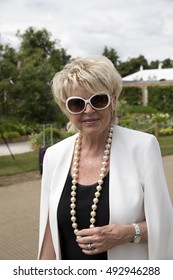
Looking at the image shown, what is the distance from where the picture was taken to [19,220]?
5.06 metres

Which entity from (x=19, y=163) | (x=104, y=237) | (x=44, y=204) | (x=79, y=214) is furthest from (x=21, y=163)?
(x=104, y=237)

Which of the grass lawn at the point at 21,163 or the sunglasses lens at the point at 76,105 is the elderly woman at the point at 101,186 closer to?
the sunglasses lens at the point at 76,105

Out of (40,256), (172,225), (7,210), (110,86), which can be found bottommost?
(7,210)

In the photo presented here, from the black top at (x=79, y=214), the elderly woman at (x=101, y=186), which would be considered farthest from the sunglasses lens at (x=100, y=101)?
the black top at (x=79, y=214)

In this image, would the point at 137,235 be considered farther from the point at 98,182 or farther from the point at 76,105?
the point at 76,105

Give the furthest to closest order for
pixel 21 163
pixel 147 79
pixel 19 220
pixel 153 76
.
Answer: pixel 147 79, pixel 153 76, pixel 21 163, pixel 19 220

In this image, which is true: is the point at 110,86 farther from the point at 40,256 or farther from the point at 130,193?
the point at 40,256

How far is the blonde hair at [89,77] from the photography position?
4.69ft

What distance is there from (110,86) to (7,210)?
4390 mm

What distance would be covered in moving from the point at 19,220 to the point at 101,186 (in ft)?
12.6
